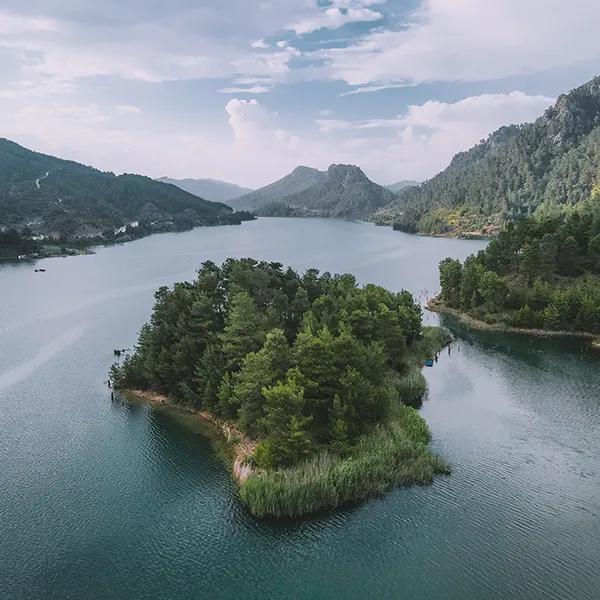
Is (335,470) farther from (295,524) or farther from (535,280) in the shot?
(535,280)

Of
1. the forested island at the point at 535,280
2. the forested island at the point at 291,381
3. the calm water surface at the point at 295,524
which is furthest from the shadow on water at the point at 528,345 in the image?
the forested island at the point at 291,381

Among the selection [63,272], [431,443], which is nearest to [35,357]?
[431,443]

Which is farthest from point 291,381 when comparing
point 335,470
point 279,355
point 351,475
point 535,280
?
point 535,280

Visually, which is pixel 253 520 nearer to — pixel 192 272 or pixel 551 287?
pixel 551 287

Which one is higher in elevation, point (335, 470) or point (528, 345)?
point (335, 470)

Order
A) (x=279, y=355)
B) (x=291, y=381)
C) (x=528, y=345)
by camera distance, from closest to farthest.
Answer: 1. (x=291, y=381)
2. (x=279, y=355)
3. (x=528, y=345)
